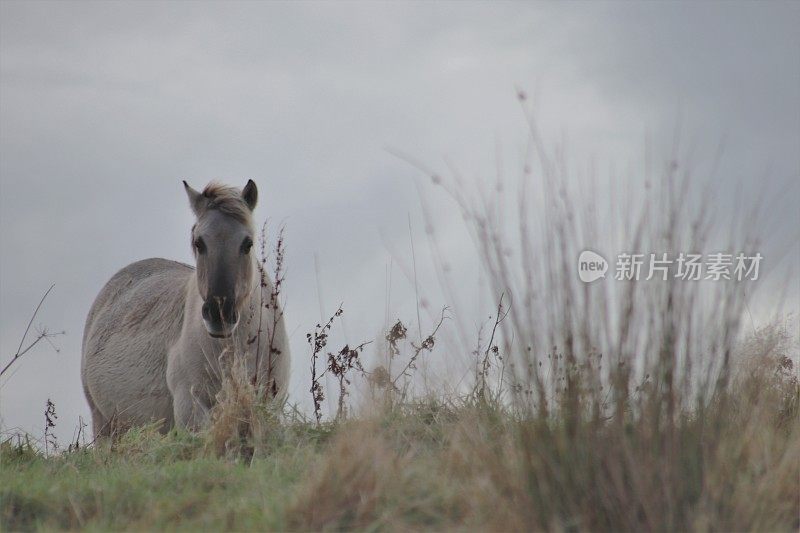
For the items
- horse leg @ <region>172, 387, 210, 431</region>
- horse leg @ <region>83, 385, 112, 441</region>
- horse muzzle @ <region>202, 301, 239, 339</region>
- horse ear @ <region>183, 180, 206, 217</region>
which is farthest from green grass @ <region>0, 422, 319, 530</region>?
horse leg @ <region>83, 385, 112, 441</region>

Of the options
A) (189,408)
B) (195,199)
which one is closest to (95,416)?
(189,408)

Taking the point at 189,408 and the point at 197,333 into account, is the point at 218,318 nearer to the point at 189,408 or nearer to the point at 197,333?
the point at 197,333

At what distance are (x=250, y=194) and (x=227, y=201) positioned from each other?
0.25 m

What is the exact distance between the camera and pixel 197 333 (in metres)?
6.77

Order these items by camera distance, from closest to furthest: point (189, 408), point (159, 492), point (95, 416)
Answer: point (159, 492), point (189, 408), point (95, 416)

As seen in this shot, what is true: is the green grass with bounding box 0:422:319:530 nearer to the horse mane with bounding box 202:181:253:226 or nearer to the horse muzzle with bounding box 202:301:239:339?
the horse muzzle with bounding box 202:301:239:339

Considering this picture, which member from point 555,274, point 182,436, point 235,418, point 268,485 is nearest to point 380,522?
point 268,485

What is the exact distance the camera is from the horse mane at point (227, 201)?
6.45 meters

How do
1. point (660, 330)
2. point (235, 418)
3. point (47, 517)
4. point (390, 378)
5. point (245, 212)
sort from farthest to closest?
1. point (245, 212)
2. point (390, 378)
3. point (235, 418)
4. point (47, 517)
5. point (660, 330)

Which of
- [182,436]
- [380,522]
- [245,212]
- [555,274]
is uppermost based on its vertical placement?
[245,212]

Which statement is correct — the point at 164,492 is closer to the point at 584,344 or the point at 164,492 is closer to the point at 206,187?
the point at 584,344

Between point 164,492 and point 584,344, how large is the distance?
2244mm

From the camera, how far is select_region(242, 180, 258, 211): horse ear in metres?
6.69

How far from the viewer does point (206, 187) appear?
22.0ft
